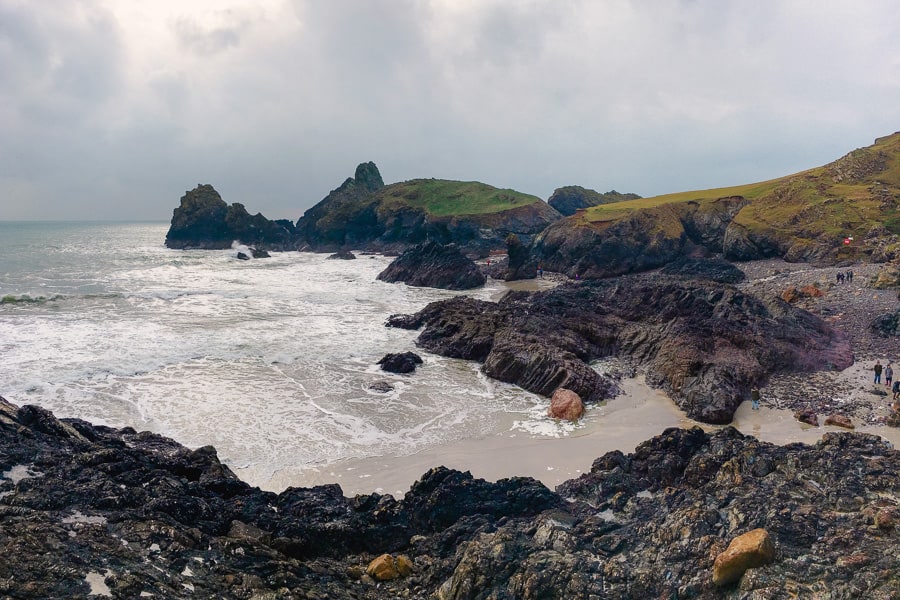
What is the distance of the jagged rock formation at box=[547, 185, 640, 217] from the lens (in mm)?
110500

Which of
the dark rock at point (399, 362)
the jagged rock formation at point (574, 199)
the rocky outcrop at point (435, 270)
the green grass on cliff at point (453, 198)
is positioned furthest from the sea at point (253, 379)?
the jagged rock formation at point (574, 199)

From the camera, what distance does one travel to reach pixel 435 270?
48.7 metres

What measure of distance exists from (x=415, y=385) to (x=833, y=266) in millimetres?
36778

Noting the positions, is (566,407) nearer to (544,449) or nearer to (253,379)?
(544,449)

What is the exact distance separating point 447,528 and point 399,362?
1315 centimetres

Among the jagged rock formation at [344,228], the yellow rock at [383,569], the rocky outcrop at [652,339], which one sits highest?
the jagged rock formation at [344,228]

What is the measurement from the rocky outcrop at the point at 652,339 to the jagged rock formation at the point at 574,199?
8312cm

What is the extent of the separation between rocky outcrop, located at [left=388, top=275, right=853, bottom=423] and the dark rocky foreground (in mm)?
8410

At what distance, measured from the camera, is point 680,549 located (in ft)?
21.2

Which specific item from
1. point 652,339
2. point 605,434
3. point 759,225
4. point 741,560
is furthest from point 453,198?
point 741,560

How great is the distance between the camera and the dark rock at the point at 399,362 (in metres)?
21.4

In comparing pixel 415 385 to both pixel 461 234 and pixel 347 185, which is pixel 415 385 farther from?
pixel 347 185

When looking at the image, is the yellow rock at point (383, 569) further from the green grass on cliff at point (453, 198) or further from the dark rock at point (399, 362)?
the green grass on cliff at point (453, 198)

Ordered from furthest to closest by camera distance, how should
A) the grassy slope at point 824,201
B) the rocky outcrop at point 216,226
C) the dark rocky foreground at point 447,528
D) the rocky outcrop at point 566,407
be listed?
Result: the rocky outcrop at point 216,226
the grassy slope at point 824,201
the rocky outcrop at point 566,407
the dark rocky foreground at point 447,528
